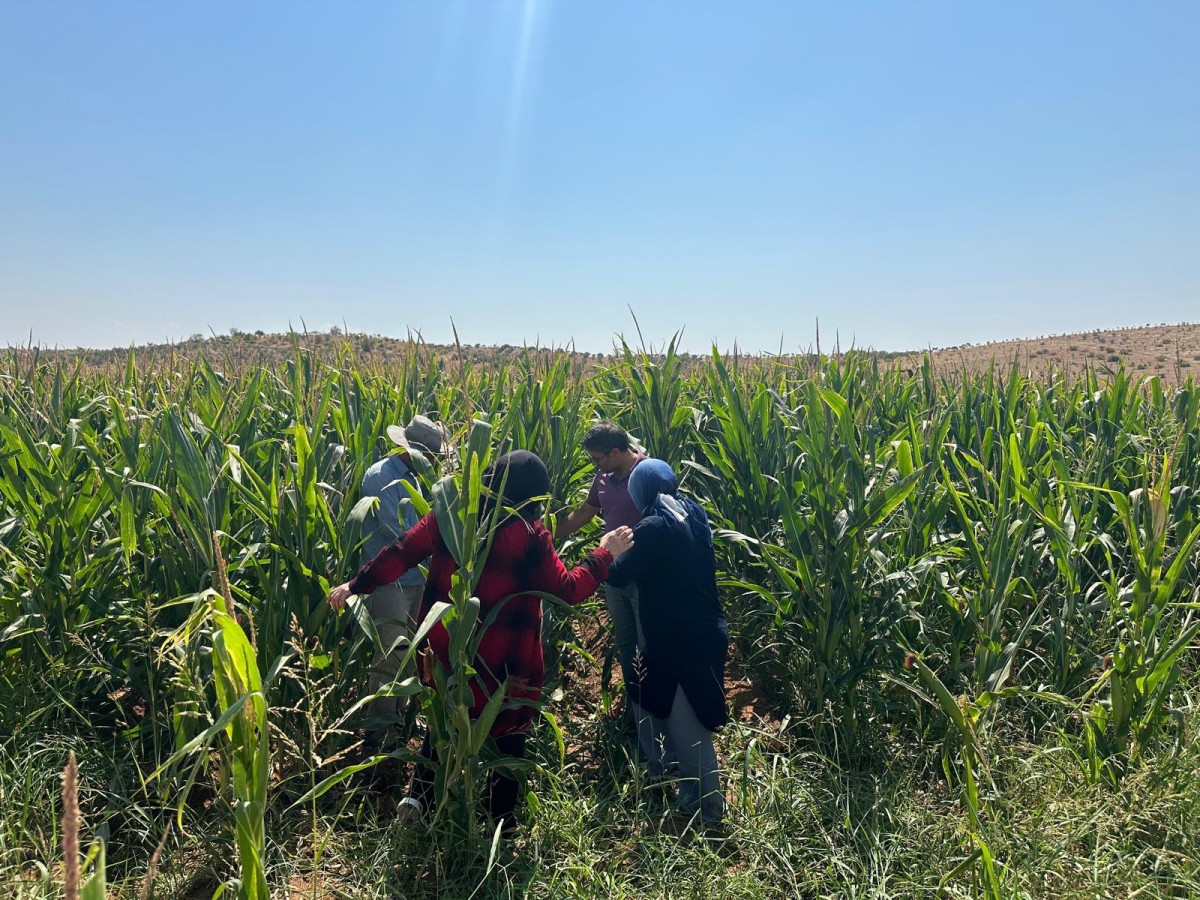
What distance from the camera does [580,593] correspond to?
2.80 m

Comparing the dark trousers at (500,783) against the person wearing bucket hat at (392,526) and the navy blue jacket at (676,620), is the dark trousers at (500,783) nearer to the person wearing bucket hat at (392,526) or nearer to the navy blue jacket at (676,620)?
the person wearing bucket hat at (392,526)

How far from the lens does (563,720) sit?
358cm

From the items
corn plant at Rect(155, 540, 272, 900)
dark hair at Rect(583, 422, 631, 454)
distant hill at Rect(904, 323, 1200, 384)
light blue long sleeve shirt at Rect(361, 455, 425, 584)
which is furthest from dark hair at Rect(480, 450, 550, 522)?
distant hill at Rect(904, 323, 1200, 384)

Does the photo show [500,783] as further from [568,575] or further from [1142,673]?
[1142,673]

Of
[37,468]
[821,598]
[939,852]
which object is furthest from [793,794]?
[37,468]

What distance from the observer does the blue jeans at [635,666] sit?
10.7ft

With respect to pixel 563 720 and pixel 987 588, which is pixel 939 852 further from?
pixel 563 720

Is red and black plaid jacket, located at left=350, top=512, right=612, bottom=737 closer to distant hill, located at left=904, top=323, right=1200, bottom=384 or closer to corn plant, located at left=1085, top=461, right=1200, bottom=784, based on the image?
corn plant, located at left=1085, top=461, right=1200, bottom=784

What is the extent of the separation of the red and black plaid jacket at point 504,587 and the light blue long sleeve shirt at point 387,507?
591 mm

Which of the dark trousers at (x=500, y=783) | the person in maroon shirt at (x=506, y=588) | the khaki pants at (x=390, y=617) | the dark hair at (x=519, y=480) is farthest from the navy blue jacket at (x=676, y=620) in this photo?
the khaki pants at (x=390, y=617)

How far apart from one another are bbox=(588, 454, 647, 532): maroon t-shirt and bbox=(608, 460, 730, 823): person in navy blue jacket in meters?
0.43

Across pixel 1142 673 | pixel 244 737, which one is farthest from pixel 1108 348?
pixel 244 737

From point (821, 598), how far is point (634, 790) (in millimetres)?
1105

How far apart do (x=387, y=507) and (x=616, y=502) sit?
3.54 feet
